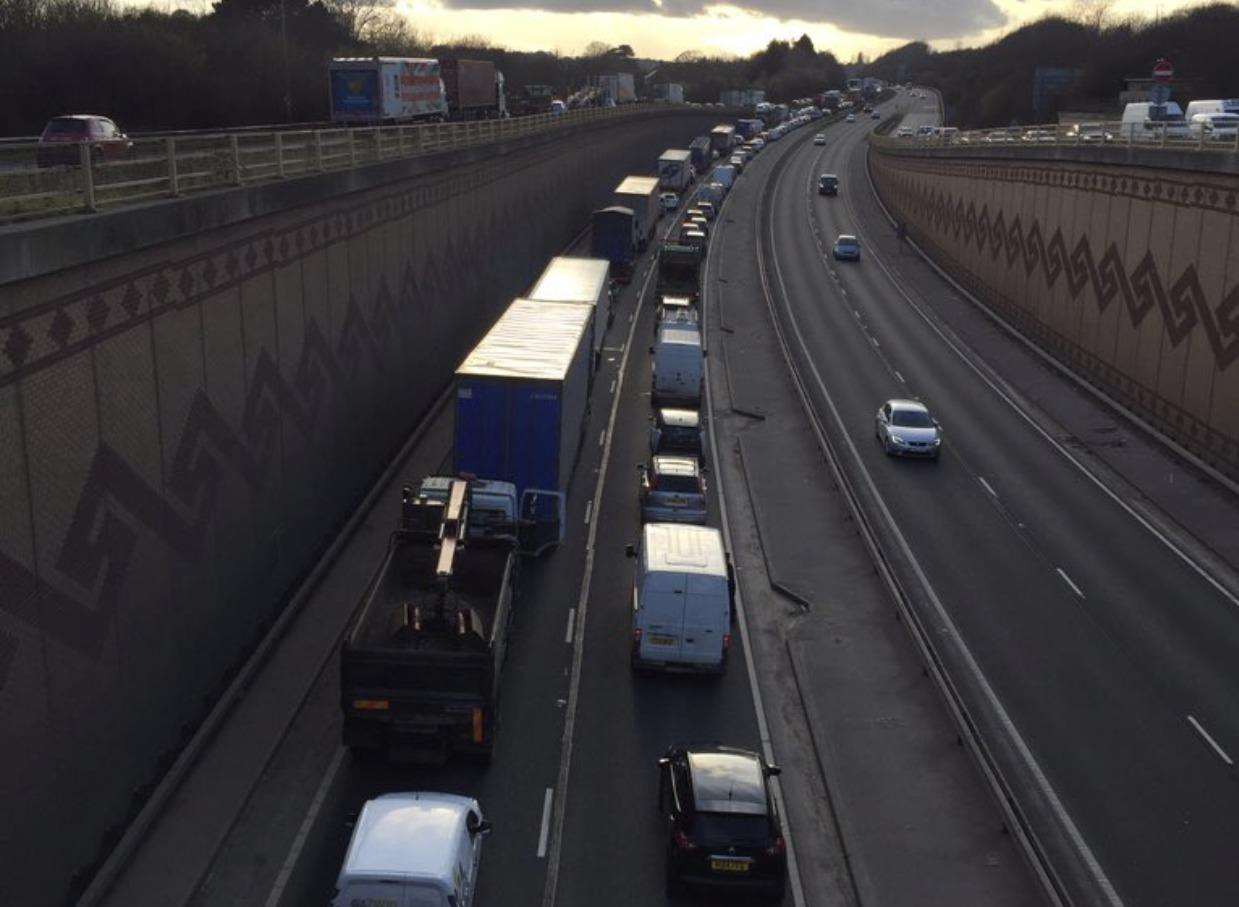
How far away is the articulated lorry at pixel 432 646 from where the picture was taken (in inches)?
698

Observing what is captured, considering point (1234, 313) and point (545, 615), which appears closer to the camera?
point (545, 615)

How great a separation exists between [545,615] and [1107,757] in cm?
1065

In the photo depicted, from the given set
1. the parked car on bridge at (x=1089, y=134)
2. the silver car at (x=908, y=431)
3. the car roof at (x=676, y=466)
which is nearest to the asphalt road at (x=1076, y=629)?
the silver car at (x=908, y=431)

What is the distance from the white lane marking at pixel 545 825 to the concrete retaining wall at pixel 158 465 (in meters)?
5.68

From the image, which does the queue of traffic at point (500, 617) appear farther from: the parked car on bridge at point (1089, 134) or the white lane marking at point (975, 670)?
the parked car on bridge at point (1089, 134)

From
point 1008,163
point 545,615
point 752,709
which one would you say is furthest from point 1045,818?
point 1008,163

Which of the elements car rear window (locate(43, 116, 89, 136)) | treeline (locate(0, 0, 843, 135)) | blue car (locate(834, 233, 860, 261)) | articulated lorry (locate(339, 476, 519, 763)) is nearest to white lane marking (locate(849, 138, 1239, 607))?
blue car (locate(834, 233, 860, 261))

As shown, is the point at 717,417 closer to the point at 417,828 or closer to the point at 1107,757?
the point at 1107,757

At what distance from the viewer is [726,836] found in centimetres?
1571

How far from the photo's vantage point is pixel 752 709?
70.1 feet

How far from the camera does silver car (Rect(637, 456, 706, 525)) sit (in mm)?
28859

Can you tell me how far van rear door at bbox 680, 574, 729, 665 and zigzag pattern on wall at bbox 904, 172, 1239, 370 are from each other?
19066 mm

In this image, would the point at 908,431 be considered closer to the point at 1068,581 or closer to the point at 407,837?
the point at 1068,581

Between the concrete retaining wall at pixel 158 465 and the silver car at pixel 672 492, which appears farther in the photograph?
the silver car at pixel 672 492
